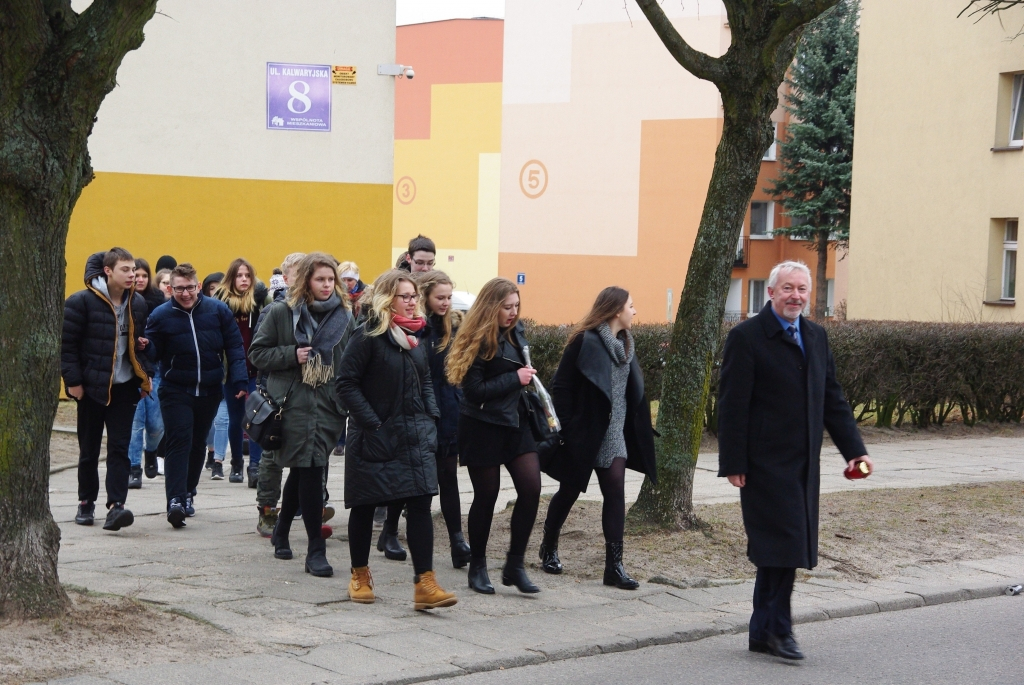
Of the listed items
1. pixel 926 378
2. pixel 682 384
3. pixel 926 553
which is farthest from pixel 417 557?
pixel 926 378

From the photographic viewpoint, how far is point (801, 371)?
20.4 ft

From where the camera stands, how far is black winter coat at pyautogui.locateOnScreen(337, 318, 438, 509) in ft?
22.2

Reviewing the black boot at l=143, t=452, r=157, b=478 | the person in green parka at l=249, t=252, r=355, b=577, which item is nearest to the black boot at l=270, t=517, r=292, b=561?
the person in green parka at l=249, t=252, r=355, b=577

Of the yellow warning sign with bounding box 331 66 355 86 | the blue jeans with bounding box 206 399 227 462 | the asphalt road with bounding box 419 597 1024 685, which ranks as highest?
the yellow warning sign with bounding box 331 66 355 86

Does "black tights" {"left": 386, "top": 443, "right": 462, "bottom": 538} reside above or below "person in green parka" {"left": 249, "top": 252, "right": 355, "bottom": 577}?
below

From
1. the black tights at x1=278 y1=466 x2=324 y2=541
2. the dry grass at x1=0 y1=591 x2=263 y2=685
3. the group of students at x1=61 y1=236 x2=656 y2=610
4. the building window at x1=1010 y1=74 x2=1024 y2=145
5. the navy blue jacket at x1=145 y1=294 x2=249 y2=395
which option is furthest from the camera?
the building window at x1=1010 y1=74 x2=1024 y2=145

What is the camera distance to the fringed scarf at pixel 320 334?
308 inches

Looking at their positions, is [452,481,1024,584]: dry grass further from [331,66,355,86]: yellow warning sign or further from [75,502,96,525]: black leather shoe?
[331,66,355,86]: yellow warning sign

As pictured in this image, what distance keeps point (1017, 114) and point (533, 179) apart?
22.1 m

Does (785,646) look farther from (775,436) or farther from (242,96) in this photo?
(242,96)

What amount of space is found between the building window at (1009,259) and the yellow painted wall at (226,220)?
1533 cm

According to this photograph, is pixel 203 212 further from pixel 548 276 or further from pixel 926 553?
pixel 548 276

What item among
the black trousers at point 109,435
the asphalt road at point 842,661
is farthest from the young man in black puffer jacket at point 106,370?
the asphalt road at point 842,661

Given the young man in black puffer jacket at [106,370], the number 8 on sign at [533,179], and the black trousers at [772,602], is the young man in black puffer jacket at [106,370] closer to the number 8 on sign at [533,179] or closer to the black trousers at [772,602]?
the black trousers at [772,602]
